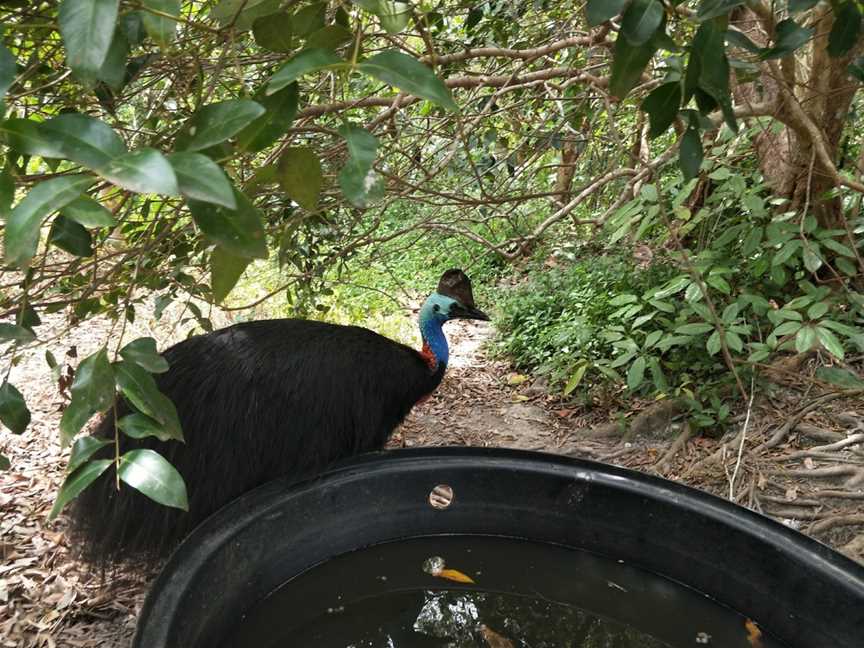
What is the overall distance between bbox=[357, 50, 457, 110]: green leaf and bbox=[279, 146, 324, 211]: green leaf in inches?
9.0

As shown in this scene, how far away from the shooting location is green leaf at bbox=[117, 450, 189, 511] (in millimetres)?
824

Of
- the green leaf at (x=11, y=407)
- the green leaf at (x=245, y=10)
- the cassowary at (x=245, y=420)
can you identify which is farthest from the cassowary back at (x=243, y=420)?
the green leaf at (x=245, y=10)

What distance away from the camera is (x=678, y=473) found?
276cm

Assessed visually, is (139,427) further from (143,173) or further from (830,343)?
(830,343)

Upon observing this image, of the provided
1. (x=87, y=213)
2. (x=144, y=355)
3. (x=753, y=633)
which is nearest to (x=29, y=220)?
(x=87, y=213)

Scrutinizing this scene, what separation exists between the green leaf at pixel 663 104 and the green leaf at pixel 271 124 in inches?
19.5

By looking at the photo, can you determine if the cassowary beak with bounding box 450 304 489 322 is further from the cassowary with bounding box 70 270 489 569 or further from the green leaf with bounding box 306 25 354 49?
the green leaf with bounding box 306 25 354 49

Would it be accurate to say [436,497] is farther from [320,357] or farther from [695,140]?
[695,140]

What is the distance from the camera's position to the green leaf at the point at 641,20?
0.86 meters

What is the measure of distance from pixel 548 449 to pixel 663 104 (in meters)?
2.29

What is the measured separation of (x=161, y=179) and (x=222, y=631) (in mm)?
1404

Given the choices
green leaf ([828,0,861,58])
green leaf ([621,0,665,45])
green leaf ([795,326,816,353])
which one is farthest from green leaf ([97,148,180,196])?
green leaf ([795,326,816,353])

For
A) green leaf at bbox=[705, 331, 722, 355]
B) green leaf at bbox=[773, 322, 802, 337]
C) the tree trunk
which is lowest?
green leaf at bbox=[705, 331, 722, 355]

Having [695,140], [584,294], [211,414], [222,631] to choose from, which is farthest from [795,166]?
[222,631]
